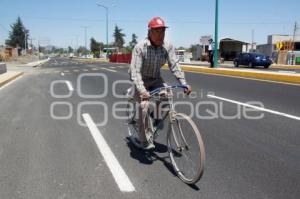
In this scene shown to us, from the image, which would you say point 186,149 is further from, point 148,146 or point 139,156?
point 139,156

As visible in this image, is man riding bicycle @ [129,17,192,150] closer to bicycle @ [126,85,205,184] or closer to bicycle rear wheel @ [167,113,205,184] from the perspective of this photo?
bicycle @ [126,85,205,184]

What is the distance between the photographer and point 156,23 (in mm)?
4582

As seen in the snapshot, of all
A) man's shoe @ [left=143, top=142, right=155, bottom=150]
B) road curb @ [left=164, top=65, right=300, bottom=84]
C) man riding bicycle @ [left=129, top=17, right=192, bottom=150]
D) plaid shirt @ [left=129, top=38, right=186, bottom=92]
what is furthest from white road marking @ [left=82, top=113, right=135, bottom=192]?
road curb @ [left=164, top=65, right=300, bottom=84]

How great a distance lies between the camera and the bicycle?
4.18m

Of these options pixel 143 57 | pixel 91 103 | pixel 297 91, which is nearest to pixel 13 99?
pixel 91 103

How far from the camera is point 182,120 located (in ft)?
14.4

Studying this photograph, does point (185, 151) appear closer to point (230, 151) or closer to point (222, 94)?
point (230, 151)

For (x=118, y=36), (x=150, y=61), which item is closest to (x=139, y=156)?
(x=150, y=61)

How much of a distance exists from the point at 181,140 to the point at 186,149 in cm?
13

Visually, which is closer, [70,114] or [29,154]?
[29,154]

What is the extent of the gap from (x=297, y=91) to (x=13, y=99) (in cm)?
883

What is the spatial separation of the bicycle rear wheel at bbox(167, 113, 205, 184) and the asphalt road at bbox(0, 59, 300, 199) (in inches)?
4.9

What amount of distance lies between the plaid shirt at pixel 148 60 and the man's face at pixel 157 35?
0.10 meters

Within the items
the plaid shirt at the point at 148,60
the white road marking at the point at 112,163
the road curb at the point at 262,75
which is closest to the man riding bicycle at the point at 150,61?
the plaid shirt at the point at 148,60
